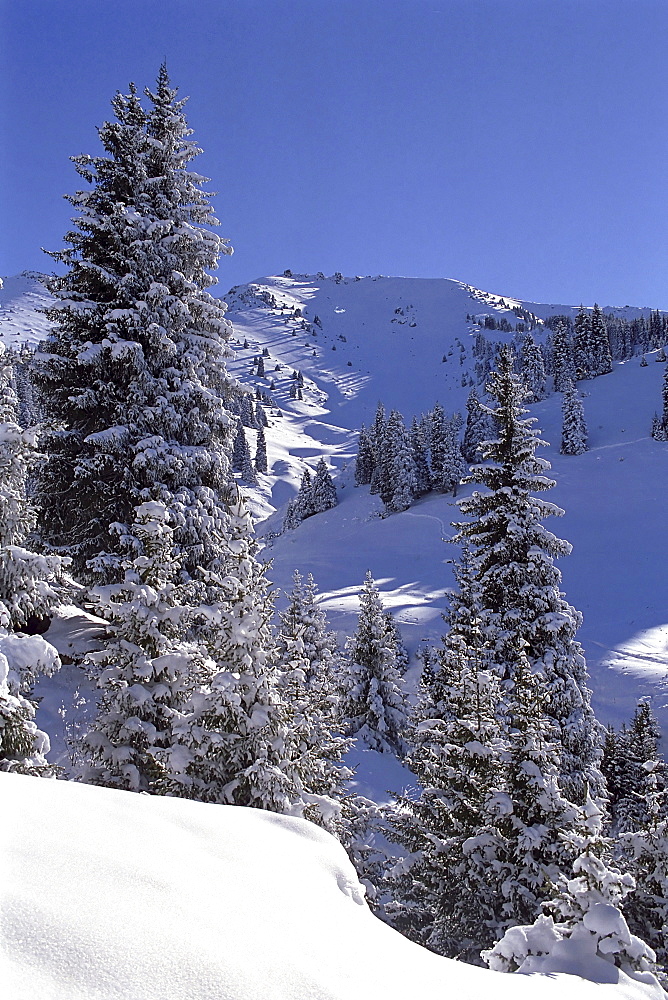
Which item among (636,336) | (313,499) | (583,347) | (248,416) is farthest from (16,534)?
(636,336)

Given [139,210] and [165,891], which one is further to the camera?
[139,210]

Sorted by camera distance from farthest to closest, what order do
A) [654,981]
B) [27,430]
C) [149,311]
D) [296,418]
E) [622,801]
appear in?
1. [296,418]
2. [622,801]
3. [149,311]
4. [27,430]
5. [654,981]

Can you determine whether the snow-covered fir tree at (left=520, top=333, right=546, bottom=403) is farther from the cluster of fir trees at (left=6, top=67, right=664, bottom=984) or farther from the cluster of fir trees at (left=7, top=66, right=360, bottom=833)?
the cluster of fir trees at (left=7, top=66, right=360, bottom=833)

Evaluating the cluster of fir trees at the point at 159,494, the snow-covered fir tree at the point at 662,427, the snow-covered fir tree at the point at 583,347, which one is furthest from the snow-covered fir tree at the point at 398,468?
the cluster of fir trees at the point at 159,494

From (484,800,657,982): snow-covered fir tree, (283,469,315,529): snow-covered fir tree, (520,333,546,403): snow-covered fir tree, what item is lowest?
(283,469,315,529): snow-covered fir tree

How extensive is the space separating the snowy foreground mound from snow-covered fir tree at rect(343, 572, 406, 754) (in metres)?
18.2

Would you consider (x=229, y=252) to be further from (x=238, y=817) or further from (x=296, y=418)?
(x=296, y=418)

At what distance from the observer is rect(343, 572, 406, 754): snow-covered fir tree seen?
22375mm

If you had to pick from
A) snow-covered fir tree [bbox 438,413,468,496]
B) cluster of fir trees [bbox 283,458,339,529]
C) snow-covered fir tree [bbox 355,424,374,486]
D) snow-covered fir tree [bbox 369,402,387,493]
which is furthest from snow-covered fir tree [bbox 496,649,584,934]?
snow-covered fir tree [bbox 355,424,374,486]

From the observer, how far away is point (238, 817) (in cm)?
479

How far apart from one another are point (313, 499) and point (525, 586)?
72.5 metres

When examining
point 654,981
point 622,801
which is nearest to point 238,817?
point 654,981

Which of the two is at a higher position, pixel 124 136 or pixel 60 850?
pixel 124 136

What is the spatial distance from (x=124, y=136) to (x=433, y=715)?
15884 millimetres
